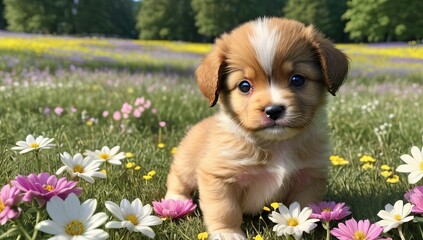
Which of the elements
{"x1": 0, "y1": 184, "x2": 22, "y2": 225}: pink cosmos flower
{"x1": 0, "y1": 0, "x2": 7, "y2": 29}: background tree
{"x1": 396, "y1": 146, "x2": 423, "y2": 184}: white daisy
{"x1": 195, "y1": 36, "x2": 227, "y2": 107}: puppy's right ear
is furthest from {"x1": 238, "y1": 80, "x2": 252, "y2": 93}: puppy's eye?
{"x1": 0, "y1": 0, "x2": 7, "y2": 29}: background tree

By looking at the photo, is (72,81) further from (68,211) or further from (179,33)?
(179,33)

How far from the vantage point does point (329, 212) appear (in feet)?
6.24

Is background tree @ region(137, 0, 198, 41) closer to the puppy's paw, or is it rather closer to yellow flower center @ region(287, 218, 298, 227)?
the puppy's paw

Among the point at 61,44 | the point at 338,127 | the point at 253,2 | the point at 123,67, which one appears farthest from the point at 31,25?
the point at 253,2

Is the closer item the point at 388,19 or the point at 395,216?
the point at 395,216

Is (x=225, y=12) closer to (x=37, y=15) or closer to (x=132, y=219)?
(x=37, y=15)

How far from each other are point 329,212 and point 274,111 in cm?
52

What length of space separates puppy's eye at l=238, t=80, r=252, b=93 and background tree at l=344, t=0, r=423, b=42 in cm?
630

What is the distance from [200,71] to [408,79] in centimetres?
710

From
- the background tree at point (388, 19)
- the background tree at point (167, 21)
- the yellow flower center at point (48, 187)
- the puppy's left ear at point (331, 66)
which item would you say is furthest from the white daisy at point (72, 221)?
the background tree at point (167, 21)

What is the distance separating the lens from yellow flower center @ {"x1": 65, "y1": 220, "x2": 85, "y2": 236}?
1523 millimetres

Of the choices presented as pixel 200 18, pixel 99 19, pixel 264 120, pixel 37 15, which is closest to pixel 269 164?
pixel 264 120

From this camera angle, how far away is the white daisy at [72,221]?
149cm

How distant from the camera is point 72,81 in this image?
258 inches
